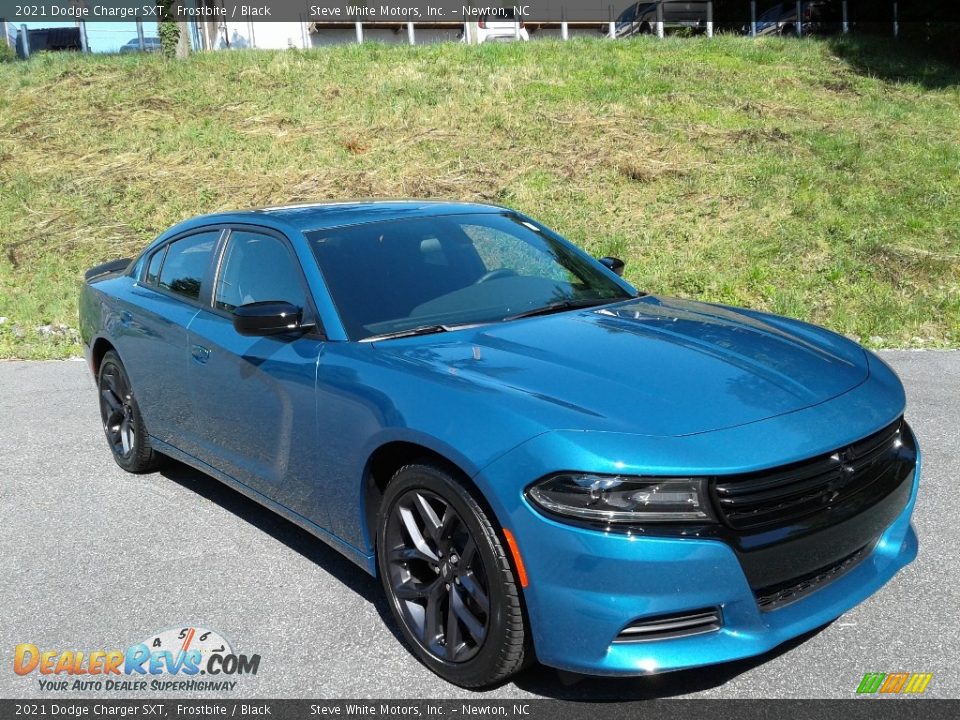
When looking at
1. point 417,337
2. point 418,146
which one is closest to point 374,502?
point 417,337

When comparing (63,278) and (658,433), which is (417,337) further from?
(63,278)

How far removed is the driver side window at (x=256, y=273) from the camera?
4035 millimetres

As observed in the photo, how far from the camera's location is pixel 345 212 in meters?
4.44

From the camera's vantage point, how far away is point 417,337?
3590mm

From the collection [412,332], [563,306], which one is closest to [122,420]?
[412,332]

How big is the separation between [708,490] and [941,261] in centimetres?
970

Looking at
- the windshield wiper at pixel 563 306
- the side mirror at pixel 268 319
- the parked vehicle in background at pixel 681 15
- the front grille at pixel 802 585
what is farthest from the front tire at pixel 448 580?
the parked vehicle in background at pixel 681 15

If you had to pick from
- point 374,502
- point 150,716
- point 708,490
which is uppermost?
point 708,490

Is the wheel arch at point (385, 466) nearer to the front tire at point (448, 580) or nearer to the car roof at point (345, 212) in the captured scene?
the front tire at point (448, 580)

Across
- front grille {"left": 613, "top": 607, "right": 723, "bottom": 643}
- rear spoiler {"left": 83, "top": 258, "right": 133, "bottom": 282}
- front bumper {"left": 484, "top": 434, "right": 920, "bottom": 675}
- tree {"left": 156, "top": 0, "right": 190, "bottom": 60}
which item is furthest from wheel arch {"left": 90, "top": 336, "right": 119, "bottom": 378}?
tree {"left": 156, "top": 0, "right": 190, "bottom": 60}

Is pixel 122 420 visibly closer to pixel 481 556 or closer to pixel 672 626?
pixel 481 556

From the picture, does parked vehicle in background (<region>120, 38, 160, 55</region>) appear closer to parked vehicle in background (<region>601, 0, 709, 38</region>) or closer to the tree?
the tree

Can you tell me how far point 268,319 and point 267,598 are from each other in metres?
1.14

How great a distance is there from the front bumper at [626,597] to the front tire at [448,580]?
0.35ft
